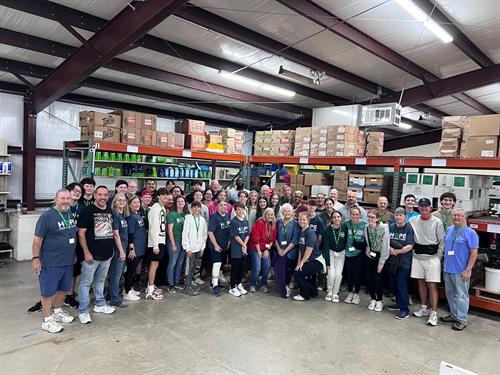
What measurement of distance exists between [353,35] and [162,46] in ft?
11.5

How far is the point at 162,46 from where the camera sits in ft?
21.2

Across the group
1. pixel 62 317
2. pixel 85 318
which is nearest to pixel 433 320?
pixel 85 318

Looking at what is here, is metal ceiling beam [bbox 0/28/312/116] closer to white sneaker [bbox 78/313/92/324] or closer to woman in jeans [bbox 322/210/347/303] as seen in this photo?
white sneaker [bbox 78/313/92/324]

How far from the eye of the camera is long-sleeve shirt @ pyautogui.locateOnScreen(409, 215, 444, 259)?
4465 mm

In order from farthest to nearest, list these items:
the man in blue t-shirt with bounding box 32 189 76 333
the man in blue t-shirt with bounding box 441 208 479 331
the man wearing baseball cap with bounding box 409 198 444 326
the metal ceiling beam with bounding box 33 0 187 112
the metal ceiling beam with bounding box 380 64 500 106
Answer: the metal ceiling beam with bounding box 380 64 500 106 < the metal ceiling beam with bounding box 33 0 187 112 < the man wearing baseball cap with bounding box 409 198 444 326 < the man in blue t-shirt with bounding box 441 208 479 331 < the man in blue t-shirt with bounding box 32 189 76 333

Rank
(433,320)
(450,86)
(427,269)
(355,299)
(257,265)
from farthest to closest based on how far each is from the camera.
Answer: (450,86) → (257,265) → (355,299) → (427,269) → (433,320)

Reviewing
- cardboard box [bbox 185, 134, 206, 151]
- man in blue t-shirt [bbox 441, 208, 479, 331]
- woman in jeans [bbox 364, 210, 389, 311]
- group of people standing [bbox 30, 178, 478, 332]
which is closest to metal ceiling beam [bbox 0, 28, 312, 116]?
cardboard box [bbox 185, 134, 206, 151]

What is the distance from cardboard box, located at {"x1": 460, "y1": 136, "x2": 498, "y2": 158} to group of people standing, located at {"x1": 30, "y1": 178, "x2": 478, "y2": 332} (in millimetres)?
876

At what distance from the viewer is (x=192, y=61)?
700 centimetres

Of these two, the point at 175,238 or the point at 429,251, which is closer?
the point at 429,251

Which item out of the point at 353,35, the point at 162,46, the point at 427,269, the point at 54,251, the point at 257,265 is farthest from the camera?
the point at 162,46

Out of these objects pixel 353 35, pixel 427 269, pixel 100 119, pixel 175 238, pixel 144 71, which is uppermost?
pixel 353 35

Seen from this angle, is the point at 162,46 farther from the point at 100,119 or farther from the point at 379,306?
the point at 379,306

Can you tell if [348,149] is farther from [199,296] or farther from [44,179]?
[44,179]
